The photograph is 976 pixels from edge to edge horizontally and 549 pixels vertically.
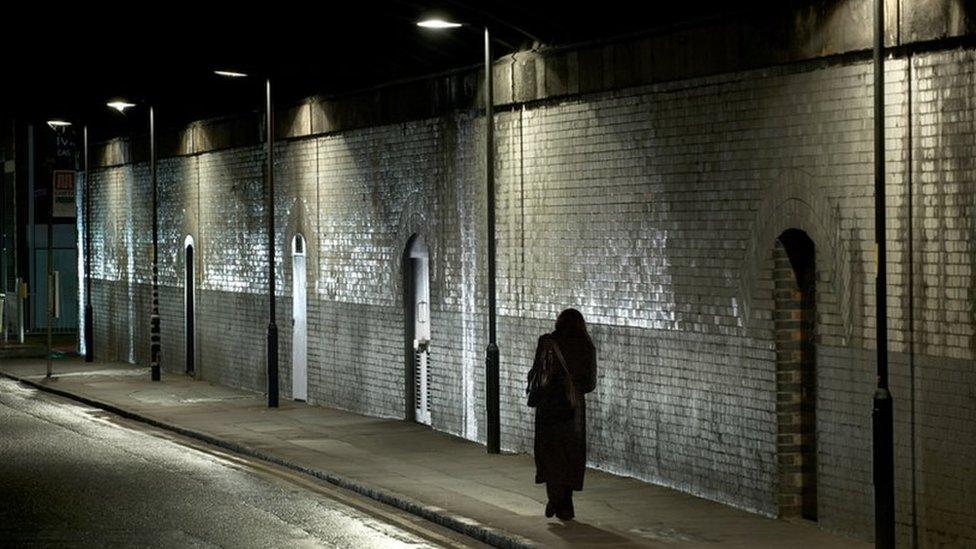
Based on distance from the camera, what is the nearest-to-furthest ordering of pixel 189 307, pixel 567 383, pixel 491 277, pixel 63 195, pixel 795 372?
pixel 567 383, pixel 795 372, pixel 491 277, pixel 189 307, pixel 63 195

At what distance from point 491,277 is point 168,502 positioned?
15.9 feet

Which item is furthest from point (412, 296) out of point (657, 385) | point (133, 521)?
point (133, 521)

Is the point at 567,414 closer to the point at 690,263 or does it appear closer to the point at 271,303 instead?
the point at 690,263

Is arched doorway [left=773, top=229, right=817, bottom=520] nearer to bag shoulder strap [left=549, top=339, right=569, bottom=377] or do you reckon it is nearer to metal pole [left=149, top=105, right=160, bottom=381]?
bag shoulder strap [left=549, top=339, right=569, bottom=377]

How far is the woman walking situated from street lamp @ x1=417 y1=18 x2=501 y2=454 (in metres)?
4.58

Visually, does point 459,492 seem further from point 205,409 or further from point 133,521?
point 205,409

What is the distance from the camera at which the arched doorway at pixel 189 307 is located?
34844mm

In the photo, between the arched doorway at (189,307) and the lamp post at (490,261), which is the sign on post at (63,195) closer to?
the arched doorway at (189,307)

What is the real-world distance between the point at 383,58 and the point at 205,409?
6.28m

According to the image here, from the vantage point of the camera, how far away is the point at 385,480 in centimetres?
1794

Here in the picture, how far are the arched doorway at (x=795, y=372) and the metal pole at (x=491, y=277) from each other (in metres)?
4.92

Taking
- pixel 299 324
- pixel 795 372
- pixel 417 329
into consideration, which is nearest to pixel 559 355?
pixel 795 372

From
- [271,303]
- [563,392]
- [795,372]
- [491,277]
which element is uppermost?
[491,277]

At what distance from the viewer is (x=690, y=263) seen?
16.9 m
